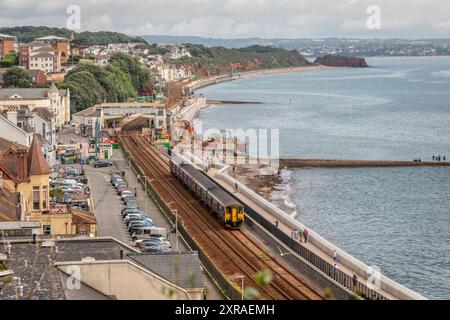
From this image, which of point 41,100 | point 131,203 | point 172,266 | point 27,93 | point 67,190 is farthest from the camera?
point 27,93

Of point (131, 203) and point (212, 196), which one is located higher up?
point (212, 196)

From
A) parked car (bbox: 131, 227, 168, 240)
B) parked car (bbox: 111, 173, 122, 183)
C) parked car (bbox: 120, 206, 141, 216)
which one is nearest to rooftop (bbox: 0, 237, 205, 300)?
parked car (bbox: 131, 227, 168, 240)

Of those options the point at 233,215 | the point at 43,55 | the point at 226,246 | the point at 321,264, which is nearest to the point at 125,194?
the point at 233,215

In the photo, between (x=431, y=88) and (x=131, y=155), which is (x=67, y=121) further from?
(x=431, y=88)

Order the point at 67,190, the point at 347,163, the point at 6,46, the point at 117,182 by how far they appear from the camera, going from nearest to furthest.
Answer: the point at 67,190, the point at 117,182, the point at 347,163, the point at 6,46

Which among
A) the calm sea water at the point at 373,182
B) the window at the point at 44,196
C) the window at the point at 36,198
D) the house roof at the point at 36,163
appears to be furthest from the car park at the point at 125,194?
the house roof at the point at 36,163

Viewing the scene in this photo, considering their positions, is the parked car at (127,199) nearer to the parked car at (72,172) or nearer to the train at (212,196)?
the train at (212,196)

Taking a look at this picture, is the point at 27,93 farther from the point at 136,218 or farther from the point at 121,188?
the point at 136,218
